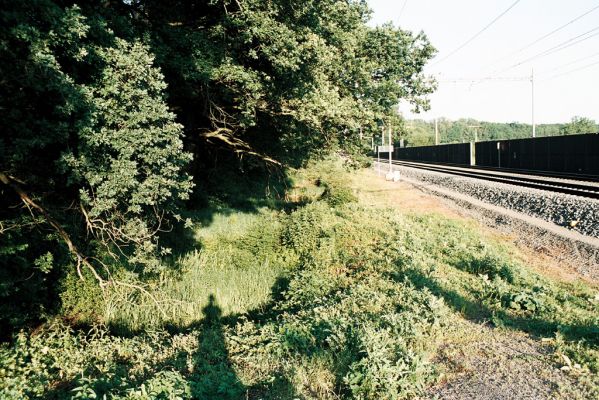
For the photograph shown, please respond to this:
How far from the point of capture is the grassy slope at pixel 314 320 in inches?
182

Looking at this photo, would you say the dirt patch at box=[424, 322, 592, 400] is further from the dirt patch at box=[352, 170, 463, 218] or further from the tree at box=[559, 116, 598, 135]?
Result: the tree at box=[559, 116, 598, 135]

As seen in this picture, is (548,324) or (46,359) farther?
(46,359)

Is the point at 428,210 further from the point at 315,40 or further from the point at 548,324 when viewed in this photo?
the point at 548,324

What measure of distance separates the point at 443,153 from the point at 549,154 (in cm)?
2276

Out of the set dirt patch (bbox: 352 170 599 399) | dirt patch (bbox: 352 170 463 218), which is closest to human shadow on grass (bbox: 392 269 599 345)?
dirt patch (bbox: 352 170 599 399)

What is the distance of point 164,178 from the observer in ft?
22.9

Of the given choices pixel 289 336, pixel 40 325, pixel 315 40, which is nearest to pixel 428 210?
pixel 315 40

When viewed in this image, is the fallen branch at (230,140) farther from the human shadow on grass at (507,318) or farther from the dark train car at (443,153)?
the dark train car at (443,153)

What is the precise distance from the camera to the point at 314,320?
6.38 meters

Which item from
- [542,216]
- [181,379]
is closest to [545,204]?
[542,216]

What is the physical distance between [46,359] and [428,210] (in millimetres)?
14582

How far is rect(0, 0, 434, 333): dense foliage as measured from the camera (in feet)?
19.7

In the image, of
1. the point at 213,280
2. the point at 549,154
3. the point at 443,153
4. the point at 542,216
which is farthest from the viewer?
the point at 443,153

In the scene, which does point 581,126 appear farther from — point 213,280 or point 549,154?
point 213,280
